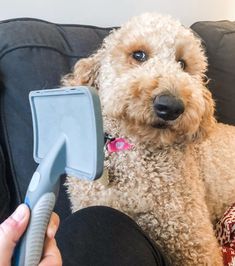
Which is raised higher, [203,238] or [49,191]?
[49,191]

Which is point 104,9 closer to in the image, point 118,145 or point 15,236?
point 118,145

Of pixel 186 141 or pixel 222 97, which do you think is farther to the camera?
pixel 222 97

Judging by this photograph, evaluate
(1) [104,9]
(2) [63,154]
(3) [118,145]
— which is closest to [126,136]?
(3) [118,145]

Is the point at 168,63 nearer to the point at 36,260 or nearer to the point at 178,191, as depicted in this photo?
the point at 178,191

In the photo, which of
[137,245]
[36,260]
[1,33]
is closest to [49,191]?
[36,260]

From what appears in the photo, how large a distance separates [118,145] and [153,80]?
0.19 meters

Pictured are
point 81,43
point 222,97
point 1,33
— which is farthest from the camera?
point 222,97

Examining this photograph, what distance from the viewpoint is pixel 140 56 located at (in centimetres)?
99

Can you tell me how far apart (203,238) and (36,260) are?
508 millimetres

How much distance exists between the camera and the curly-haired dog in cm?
88

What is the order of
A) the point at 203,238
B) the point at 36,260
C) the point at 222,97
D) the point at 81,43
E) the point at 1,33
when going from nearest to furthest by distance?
the point at 36,260
the point at 203,238
the point at 1,33
the point at 81,43
the point at 222,97

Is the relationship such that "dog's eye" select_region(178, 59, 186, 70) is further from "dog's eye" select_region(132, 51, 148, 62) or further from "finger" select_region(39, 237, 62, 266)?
"finger" select_region(39, 237, 62, 266)

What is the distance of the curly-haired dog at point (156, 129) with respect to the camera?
0.88m

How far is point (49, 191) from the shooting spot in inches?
21.9
